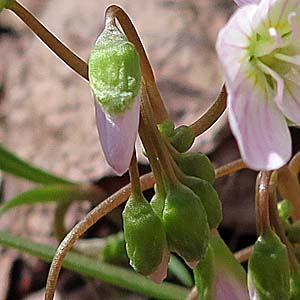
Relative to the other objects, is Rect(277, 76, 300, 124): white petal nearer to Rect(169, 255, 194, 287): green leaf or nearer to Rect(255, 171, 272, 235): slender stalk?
Rect(255, 171, 272, 235): slender stalk

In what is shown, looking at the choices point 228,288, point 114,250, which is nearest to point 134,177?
point 228,288

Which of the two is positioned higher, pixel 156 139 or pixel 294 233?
pixel 156 139

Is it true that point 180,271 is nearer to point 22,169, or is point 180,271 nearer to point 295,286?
point 22,169

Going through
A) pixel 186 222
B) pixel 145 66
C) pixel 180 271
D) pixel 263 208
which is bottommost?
pixel 180 271

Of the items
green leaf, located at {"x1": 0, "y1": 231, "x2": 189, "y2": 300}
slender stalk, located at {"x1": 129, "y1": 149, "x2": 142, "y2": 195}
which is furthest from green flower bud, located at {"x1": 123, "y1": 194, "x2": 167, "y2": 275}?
green leaf, located at {"x1": 0, "y1": 231, "x2": 189, "y2": 300}

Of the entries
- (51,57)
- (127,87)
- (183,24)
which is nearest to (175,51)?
(183,24)
